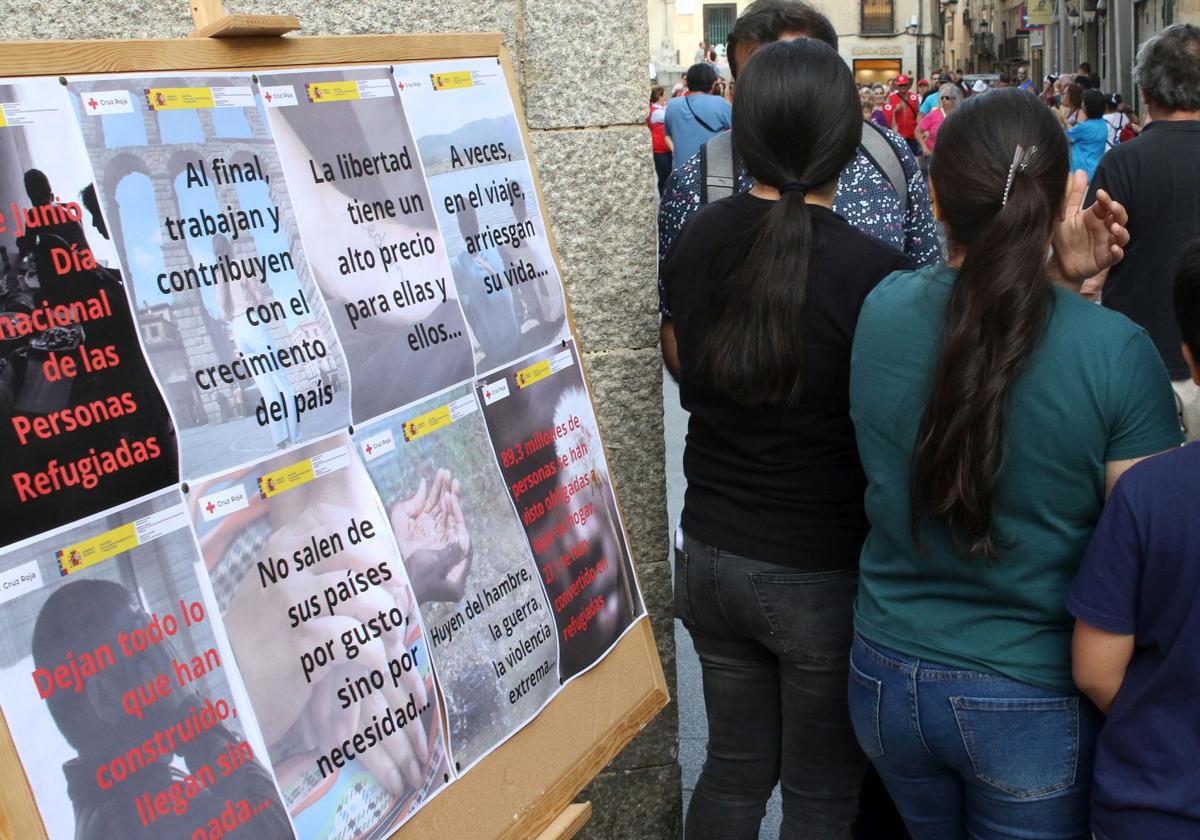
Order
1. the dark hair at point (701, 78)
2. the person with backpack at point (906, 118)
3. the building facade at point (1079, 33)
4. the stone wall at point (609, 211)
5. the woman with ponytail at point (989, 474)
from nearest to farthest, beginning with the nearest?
the woman with ponytail at point (989, 474), the stone wall at point (609, 211), the dark hair at point (701, 78), the person with backpack at point (906, 118), the building facade at point (1079, 33)

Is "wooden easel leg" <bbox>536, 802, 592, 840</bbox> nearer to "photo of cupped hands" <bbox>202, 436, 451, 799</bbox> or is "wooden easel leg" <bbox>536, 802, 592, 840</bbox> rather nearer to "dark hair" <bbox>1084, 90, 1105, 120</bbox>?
"photo of cupped hands" <bbox>202, 436, 451, 799</bbox>

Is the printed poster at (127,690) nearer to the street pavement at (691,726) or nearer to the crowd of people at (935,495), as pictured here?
the crowd of people at (935,495)

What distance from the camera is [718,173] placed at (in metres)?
2.67

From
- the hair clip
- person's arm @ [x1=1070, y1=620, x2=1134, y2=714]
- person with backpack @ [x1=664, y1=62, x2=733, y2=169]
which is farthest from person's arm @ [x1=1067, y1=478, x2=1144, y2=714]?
person with backpack @ [x1=664, y1=62, x2=733, y2=169]

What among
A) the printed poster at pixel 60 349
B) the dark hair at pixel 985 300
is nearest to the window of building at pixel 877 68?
the dark hair at pixel 985 300

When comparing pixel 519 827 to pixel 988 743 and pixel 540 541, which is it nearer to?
pixel 540 541

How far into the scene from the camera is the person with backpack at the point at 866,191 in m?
2.59

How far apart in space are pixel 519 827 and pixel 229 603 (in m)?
0.68

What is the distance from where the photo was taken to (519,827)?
197 centimetres

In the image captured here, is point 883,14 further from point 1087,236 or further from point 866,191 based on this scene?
point 1087,236

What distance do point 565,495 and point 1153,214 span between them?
90.8 inches

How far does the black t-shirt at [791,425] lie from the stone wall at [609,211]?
595 millimetres

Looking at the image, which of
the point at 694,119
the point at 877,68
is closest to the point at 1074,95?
the point at 694,119

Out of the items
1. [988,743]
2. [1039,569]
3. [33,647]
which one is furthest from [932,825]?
[33,647]
